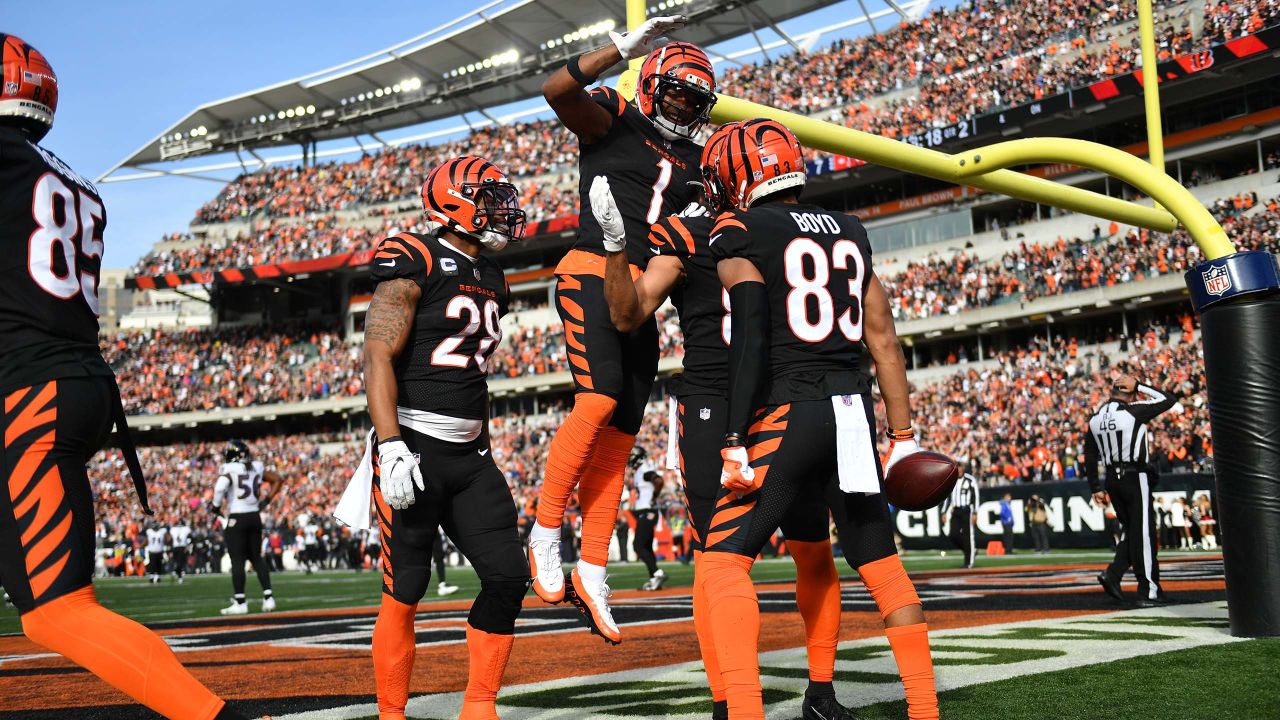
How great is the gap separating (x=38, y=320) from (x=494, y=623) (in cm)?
193

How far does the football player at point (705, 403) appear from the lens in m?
4.15

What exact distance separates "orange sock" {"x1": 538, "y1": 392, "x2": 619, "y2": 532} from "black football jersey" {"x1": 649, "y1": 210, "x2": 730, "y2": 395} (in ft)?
1.58

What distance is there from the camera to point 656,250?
14.6ft

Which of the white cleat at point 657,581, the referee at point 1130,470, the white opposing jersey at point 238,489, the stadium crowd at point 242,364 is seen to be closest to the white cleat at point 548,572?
the referee at point 1130,470

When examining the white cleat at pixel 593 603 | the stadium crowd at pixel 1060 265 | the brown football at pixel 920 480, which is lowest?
the white cleat at pixel 593 603

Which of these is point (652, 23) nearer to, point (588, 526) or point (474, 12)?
point (588, 526)

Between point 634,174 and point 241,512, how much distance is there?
964 centimetres

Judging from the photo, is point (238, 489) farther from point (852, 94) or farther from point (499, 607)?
point (852, 94)

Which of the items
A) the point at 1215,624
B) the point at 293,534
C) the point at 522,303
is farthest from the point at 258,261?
the point at 1215,624

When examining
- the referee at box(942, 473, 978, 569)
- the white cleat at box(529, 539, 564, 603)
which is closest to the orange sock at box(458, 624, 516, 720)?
Result: the white cleat at box(529, 539, 564, 603)

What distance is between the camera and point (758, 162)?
158 inches

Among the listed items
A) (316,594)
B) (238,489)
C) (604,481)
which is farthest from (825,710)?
(316,594)

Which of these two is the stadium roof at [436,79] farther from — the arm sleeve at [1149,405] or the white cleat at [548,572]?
the white cleat at [548,572]

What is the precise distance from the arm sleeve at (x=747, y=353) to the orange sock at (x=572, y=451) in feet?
3.49
